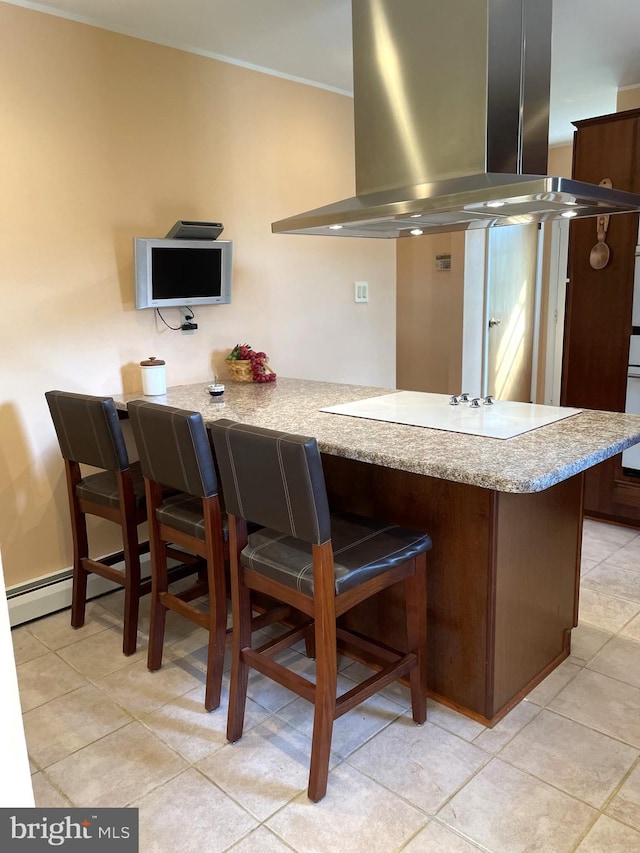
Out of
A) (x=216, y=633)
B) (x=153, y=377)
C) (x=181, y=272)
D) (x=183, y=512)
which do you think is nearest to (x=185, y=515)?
(x=183, y=512)

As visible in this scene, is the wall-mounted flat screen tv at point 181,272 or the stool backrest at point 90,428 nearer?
the stool backrest at point 90,428

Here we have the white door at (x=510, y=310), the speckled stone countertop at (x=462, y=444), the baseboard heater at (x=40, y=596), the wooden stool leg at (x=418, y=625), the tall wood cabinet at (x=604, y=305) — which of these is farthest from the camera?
the white door at (x=510, y=310)

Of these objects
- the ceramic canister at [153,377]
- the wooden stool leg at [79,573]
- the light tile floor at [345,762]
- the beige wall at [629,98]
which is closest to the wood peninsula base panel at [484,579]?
the light tile floor at [345,762]

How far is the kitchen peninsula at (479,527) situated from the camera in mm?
1717

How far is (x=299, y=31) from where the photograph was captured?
2.68 meters

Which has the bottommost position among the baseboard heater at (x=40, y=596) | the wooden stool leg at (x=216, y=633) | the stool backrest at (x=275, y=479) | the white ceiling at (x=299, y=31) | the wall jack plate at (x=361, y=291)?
the baseboard heater at (x=40, y=596)

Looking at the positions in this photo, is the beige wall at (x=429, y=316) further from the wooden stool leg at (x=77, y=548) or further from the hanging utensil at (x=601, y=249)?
the wooden stool leg at (x=77, y=548)

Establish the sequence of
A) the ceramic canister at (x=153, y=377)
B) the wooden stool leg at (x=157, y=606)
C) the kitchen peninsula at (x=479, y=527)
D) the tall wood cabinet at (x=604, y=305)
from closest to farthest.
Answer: the kitchen peninsula at (x=479, y=527), the wooden stool leg at (x=157, y=606), the ceramic canister at (x=153, y=377), the tall wood cabinet at (x=604, y=305)

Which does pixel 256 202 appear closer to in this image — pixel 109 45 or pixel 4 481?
pixel 109 45

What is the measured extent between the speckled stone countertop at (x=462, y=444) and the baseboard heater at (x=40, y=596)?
0.95 meters

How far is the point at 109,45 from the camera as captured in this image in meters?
2.65

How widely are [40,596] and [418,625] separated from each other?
65.7 inches

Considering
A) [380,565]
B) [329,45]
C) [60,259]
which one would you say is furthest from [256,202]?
[380,565]

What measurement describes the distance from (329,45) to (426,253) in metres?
2.65
